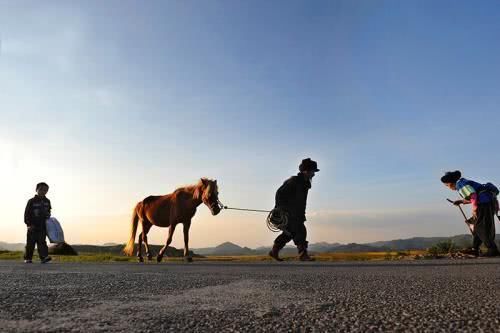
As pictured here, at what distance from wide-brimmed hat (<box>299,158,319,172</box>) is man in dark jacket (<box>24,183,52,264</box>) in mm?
6076

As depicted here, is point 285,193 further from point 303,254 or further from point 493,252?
point 493,252

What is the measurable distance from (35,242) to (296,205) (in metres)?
6.06

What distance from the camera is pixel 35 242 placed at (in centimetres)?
1096

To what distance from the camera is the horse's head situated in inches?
437

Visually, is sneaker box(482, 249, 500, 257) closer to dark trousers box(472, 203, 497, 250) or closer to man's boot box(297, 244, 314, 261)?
dark trousers box(472, 203, 497, 250)

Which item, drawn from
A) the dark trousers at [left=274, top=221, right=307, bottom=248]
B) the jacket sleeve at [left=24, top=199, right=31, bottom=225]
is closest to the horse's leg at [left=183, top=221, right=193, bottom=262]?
the dark trousers at [left=274, top=221, right=307, bottom=248]

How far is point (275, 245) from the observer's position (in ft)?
32.8

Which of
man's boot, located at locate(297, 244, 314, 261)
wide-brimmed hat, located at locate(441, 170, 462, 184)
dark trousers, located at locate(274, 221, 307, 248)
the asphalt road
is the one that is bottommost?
the asphalt road

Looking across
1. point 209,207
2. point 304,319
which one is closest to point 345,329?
point 304,319

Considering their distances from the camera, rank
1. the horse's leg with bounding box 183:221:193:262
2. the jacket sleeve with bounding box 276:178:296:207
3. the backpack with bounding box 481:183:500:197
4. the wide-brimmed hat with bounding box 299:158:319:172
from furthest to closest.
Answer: the wide-brimmed hat with bounding box 299:158:319:172, the jacket sleeve with bounding box 276:178:296:207, the horse's leg with bounding box 183:221:193:262, the backpack with bounding box 481:183:500:197

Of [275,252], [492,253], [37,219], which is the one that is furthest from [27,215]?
[492,253]

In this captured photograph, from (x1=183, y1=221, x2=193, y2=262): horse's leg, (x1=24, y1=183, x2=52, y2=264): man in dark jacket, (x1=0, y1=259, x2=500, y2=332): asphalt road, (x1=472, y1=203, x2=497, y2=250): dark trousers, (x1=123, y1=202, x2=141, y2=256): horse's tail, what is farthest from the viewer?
(x1=123, y1=202, x2=141, y2=256): horse's tail

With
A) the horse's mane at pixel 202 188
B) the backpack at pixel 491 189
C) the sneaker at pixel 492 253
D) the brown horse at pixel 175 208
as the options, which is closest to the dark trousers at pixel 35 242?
the brown horse at pixel 175 208

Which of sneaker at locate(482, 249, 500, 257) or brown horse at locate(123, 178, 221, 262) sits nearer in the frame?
sneaker at locate(482, 249, 500, 257)
